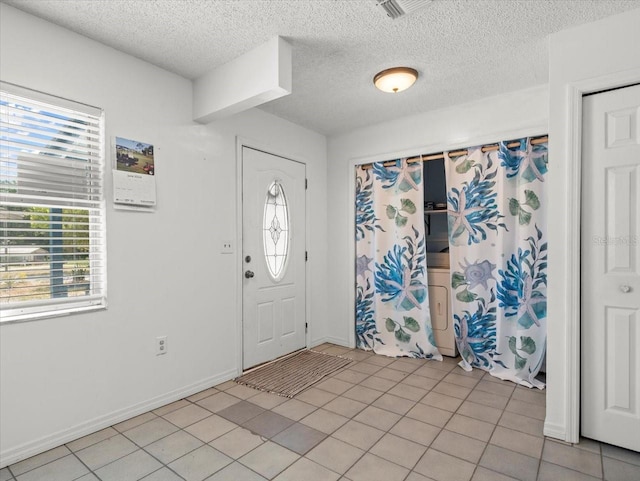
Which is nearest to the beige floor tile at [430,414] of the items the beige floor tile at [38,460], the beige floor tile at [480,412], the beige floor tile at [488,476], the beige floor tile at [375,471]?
the beige floor tile at [480,412]

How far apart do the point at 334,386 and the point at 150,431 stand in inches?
55.6

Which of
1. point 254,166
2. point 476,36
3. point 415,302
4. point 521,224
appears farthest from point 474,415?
point 254,166

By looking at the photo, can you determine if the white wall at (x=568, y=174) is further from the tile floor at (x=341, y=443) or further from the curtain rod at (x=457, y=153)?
the curtain rod at (x=457, y=153)

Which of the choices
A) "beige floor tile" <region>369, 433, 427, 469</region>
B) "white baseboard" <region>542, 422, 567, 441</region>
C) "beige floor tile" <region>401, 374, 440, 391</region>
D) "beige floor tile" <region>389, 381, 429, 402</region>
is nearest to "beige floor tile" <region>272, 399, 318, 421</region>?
"beige floor tile" <region>369, 433, 427, 469</region>

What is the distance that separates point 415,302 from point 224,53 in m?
2.83

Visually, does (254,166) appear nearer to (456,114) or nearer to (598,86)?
(456,114)

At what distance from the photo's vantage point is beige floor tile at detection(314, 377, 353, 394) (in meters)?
2.94

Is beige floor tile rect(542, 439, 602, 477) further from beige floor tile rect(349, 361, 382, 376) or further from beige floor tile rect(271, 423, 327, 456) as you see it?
beige floor tile rect(349, 361, 382, 376)

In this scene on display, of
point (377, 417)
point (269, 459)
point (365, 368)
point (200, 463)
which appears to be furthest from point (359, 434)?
point (365, 368)

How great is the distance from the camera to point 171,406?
265cm

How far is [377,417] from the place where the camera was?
248cm

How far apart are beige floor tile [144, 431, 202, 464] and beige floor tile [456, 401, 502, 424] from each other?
1.80 m

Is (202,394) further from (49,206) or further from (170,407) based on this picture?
(49,206)

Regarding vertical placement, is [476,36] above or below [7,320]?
above
